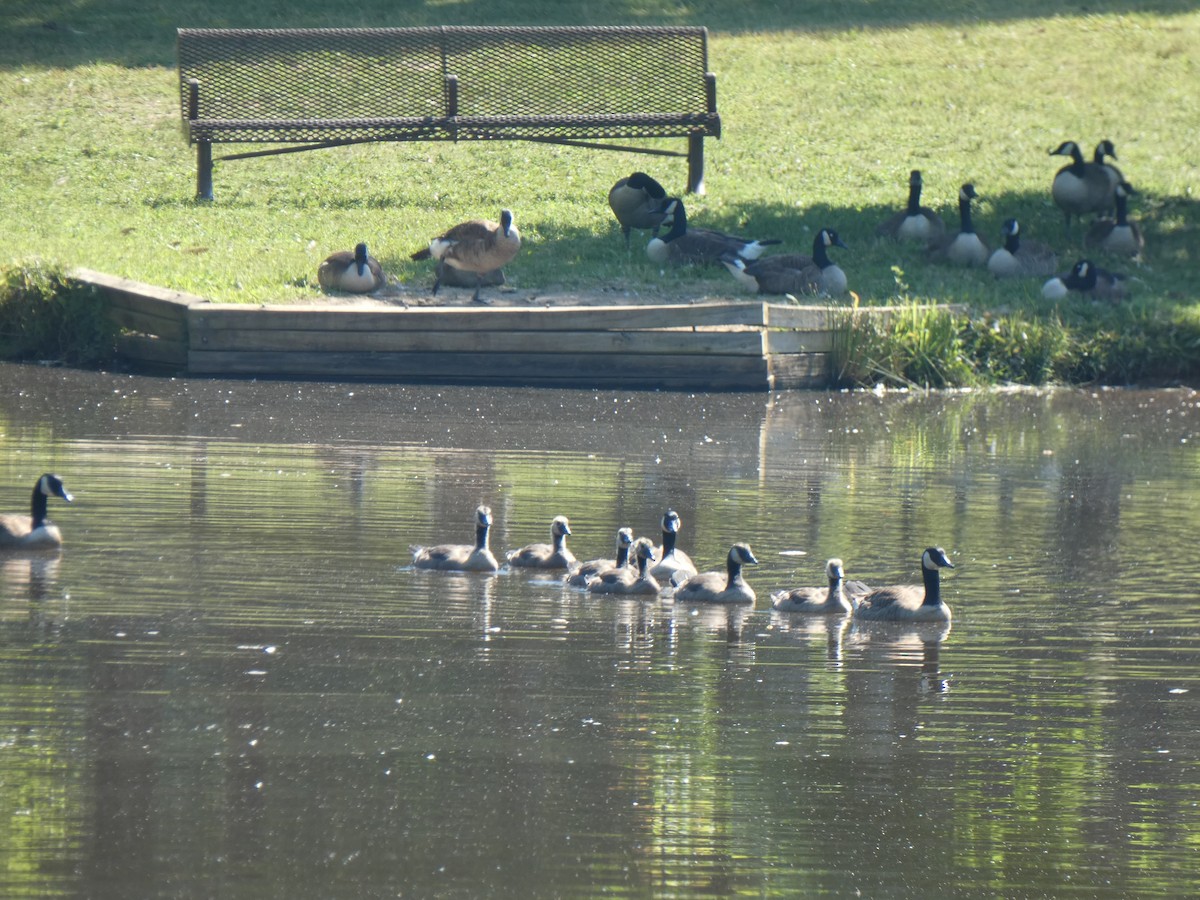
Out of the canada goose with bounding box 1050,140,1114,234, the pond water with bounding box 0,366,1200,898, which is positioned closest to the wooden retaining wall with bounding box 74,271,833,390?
the pond water with bounding box 0,366,1200,898

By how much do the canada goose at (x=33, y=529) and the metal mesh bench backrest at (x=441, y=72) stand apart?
42.3 ft

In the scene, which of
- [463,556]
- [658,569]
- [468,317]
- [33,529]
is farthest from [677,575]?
[468,317]

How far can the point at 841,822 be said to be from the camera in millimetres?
7125

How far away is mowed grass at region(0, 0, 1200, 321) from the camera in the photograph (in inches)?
786

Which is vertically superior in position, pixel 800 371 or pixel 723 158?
pixel 723 158

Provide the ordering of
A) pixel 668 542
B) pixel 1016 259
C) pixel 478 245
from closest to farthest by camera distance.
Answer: pixel 668 542 → pixel 478 245 → pixel 1016 259

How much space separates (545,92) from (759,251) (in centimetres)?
642

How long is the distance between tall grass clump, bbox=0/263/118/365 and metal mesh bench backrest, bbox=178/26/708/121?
19.8 feet

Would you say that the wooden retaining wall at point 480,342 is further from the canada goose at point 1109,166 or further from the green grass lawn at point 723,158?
the canada goose at point 1109,166

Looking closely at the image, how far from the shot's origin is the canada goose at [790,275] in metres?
19.0

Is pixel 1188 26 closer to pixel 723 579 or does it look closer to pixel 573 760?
pixel 723 579

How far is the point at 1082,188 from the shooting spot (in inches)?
854

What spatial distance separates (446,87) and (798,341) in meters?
7.33

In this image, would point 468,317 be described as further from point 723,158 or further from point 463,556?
point 723,158
